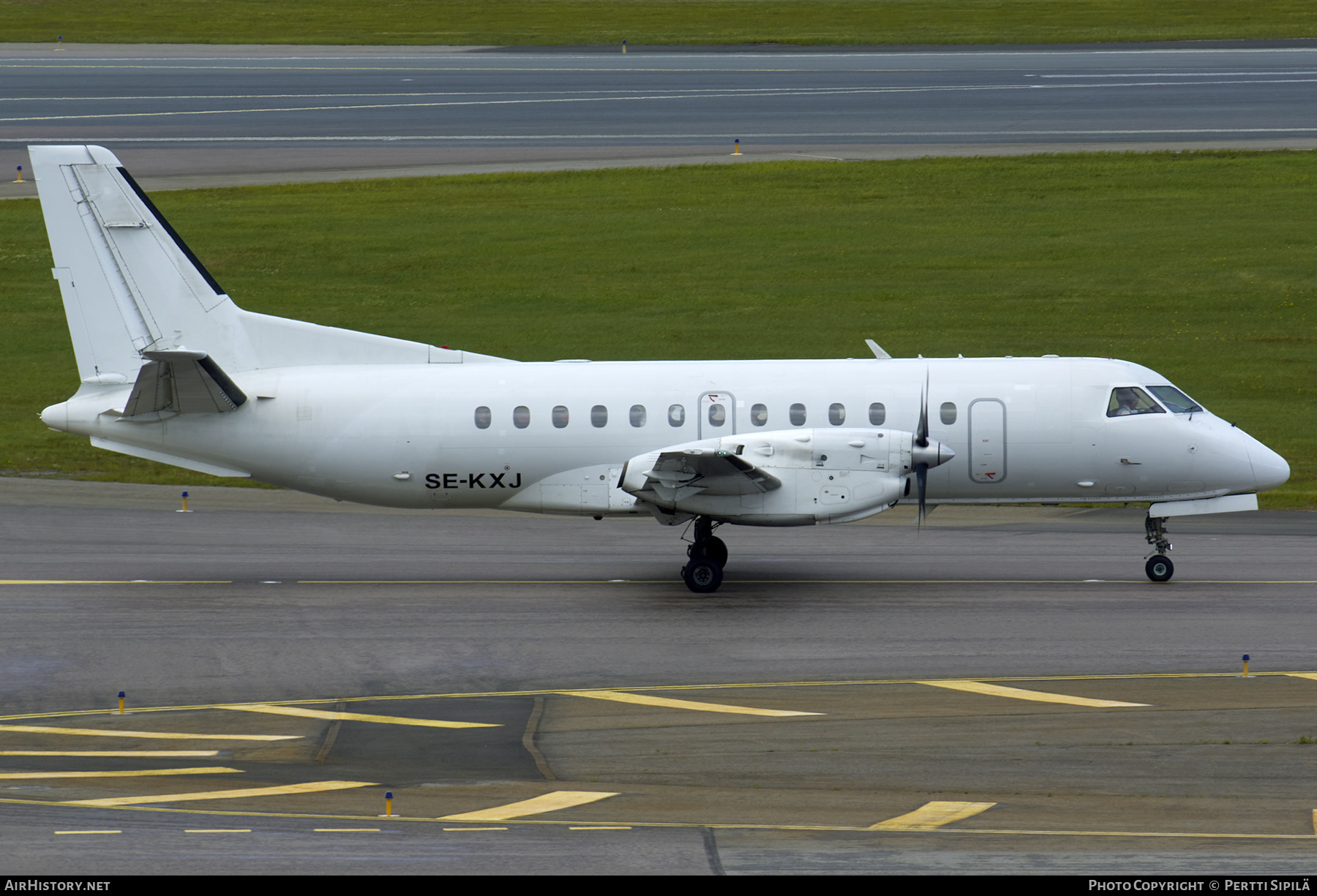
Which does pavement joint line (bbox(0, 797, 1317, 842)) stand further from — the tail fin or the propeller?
the tail fin

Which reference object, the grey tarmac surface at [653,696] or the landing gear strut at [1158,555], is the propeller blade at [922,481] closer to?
the grey tarmac surface at [653,696]

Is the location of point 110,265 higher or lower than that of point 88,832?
higher

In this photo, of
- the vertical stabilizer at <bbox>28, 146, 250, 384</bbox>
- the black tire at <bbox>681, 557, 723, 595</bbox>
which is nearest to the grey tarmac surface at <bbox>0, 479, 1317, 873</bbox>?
the black tire at <bbox>681, 557, 723, 595</bbox>

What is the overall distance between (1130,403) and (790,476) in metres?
5.88

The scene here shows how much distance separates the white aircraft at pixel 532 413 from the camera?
23.2 m

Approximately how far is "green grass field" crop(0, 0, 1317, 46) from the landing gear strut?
5149cm

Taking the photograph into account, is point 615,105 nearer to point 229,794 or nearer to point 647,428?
point 647,428

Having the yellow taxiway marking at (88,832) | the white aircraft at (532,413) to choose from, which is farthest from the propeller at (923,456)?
the yellow taxiway marking at (88,832)

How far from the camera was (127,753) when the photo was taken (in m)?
16.0

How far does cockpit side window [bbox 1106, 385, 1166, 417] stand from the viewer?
76.7 feet

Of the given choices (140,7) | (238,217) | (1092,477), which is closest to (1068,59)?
(238,217)

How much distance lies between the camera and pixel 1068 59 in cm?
6525

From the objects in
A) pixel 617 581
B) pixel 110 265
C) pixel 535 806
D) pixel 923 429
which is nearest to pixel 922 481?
pixel 923 429

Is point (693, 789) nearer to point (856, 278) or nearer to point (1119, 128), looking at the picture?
point (856, 278)
